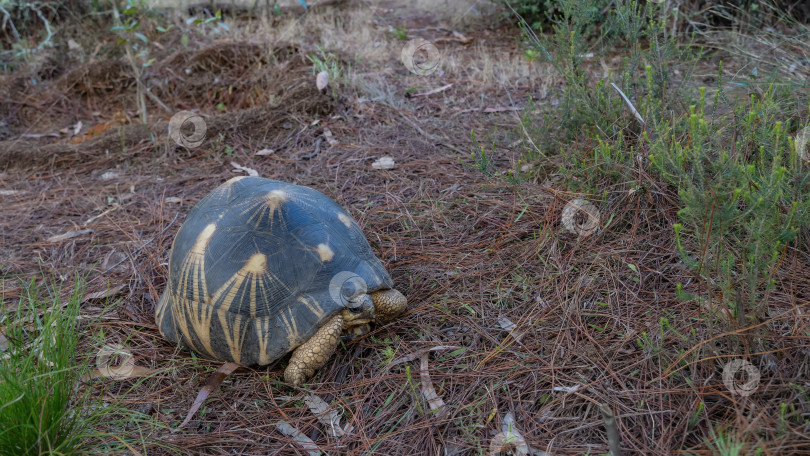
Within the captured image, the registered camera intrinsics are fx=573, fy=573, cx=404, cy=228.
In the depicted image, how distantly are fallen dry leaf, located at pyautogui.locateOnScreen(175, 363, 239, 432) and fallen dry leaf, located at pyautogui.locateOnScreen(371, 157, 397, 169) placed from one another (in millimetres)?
1971

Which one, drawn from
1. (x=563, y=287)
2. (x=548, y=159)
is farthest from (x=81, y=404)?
(x=548, y=159)

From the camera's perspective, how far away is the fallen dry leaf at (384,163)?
13.8 feet

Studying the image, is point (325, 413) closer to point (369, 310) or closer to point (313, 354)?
point (313, 354)

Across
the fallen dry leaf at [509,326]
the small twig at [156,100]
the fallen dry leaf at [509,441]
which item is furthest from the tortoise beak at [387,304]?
the small twig at [156,100]

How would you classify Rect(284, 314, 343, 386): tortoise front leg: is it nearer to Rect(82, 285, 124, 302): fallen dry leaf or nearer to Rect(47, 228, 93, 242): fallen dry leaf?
Rect(82, 285, 124, 302): fallen dry leaf

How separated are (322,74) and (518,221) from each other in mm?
2725

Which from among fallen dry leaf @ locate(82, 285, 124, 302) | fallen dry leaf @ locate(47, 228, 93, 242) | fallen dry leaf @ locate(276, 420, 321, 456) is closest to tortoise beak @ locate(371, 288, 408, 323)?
fallen dry leaf @ locate(276, 420, 321, 456)

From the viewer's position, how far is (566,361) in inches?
93.2

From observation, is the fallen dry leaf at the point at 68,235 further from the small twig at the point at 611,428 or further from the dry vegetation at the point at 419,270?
the small twig at the point at 611,428

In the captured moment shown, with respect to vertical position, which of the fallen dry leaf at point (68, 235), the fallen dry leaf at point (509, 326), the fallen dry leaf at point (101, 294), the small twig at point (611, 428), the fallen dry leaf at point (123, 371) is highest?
the small twig at point (611, 428)

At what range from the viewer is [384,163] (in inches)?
167

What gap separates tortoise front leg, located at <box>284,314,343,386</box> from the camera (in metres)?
2.53

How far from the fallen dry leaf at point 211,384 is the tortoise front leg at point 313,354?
30cm

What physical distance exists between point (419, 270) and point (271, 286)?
860mm
